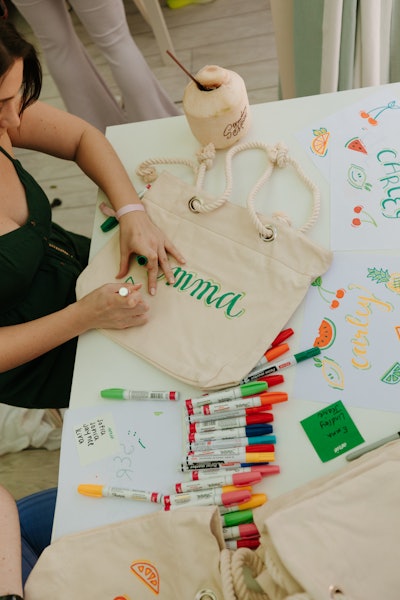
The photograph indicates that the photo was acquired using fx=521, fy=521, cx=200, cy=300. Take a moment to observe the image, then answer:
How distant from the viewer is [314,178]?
0.87 metres

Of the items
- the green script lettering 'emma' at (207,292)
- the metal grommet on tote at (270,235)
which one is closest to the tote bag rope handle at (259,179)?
the metal grommet on tote at (270,235)

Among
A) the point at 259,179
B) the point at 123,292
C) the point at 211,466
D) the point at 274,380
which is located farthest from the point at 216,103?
the point at 211,466

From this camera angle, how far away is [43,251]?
96 cm

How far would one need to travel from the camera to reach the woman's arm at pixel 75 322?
78 centimetres

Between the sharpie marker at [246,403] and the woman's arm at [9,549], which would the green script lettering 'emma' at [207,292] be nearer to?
the sharpie marker at [246,403]

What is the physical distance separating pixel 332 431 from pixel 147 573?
0.28 m

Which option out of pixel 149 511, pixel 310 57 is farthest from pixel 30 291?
pixel 310 57

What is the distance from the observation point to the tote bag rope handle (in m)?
0.81

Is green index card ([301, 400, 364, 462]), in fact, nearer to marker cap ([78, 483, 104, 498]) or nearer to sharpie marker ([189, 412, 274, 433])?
sharpie marker ([189, 412, 274, 433])

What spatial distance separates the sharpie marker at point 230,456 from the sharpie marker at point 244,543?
0.09 metres

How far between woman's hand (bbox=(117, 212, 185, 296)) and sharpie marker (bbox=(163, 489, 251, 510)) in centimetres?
31

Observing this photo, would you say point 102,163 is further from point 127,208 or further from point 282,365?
point 282,365

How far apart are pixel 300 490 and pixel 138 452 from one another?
22cm

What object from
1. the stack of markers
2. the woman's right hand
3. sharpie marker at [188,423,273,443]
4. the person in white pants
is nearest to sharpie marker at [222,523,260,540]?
the stack of markers
